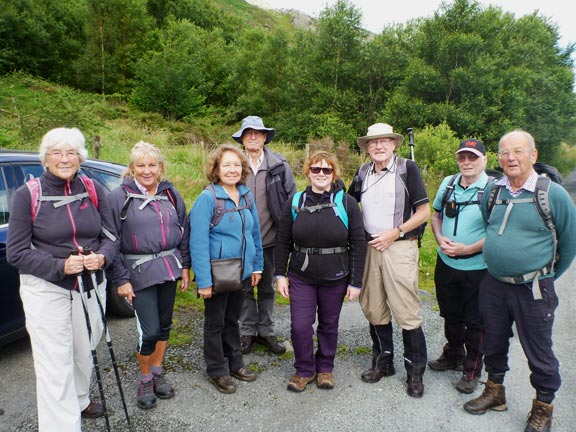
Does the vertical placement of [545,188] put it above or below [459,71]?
below

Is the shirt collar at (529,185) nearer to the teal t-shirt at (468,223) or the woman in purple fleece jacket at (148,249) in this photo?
the teal t-shirt at (468,223)

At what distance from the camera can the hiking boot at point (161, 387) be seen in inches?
128

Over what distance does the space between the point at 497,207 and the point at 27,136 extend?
35.1ft

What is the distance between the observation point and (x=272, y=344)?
4125 millimetres

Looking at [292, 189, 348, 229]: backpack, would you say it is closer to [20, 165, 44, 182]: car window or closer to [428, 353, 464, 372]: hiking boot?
[428, 353, 464, 372]: hiking boot

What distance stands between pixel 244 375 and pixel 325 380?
2.33 feet

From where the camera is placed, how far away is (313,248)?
328 cm

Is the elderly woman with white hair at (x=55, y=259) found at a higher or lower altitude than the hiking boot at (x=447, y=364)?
higher

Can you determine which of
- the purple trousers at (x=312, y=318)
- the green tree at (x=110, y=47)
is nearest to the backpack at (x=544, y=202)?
the purple trousers at (x=312, y=318)

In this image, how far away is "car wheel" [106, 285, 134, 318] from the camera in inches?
177

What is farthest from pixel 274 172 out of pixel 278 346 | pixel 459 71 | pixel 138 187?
pixel 459 71

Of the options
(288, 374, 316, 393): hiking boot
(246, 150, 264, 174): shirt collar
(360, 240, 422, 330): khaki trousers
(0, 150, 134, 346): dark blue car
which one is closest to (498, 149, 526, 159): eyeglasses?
(360, 240, 422, 330): khaki trousers

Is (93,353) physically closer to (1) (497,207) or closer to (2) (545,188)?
(1) (497,207)

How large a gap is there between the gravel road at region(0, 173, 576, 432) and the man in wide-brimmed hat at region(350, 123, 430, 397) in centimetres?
31
